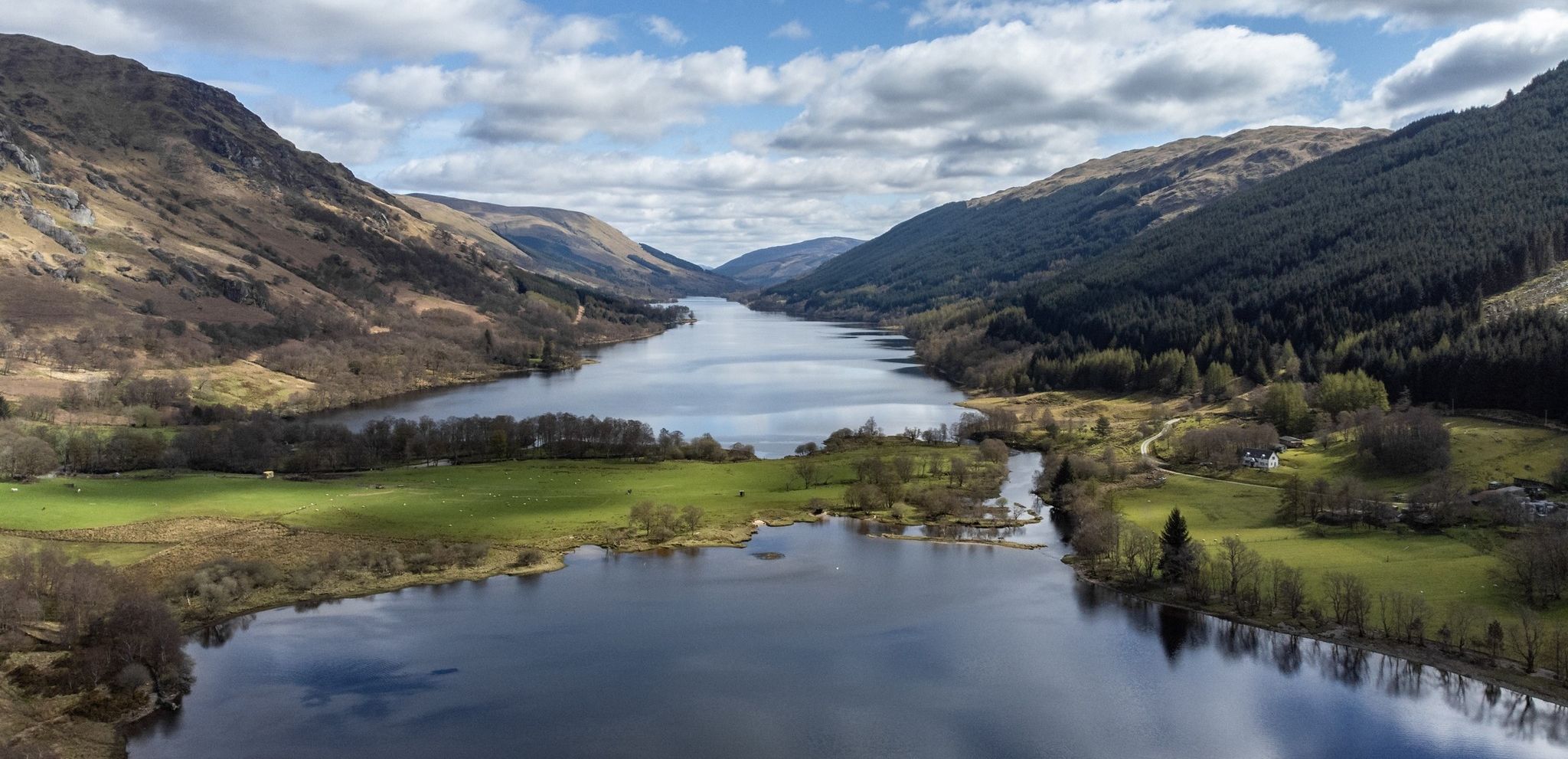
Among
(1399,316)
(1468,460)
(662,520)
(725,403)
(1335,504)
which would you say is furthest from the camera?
(725,403)

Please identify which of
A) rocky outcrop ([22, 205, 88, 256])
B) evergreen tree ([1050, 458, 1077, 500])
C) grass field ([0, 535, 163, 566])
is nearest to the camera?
grass field ([0, 535, 163, 566])

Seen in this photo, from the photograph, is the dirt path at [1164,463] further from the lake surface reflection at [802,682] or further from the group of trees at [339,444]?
the group of trees at [339,444]

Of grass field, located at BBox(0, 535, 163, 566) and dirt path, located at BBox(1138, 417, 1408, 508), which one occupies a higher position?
dirt path, located at BBox(1138, 417, 1408, 508)

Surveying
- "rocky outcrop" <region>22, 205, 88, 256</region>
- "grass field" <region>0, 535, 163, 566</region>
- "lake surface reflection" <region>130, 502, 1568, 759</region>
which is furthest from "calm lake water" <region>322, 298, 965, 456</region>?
"rocky outcrop" <region>22, 205, 88, 256</region>

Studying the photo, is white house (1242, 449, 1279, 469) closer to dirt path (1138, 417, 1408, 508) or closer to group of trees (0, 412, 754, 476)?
dirt path (1138, 417, 1408, 508)

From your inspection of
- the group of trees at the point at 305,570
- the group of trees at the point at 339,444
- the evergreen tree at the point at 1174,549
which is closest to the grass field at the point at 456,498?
the group of trees at the point at 339,444

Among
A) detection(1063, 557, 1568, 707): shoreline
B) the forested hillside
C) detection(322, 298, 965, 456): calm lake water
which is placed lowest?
detection(1063, 557, 1568, 707): shoreline

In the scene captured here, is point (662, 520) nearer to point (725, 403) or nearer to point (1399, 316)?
point (725, 403)

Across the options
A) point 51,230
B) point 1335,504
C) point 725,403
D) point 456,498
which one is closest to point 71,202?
point 51,230

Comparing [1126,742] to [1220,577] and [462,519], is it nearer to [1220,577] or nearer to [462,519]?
[1220,577]
